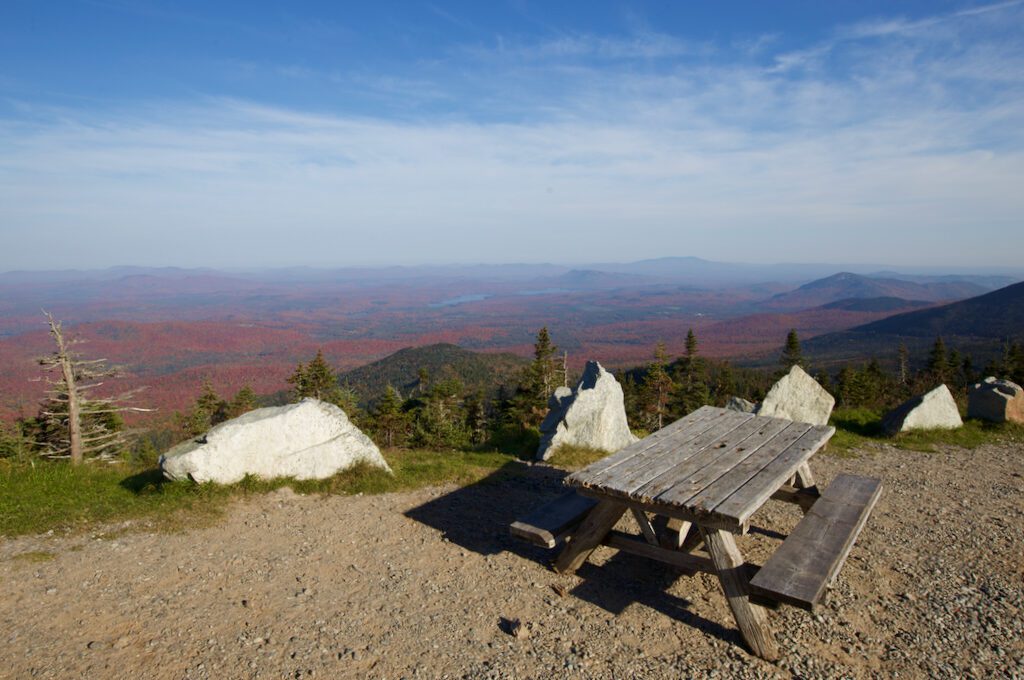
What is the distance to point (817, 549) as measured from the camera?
5.41m

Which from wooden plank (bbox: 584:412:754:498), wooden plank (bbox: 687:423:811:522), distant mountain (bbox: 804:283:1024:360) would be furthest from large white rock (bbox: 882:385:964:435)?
distant mountain (bbox: 804:283:1024:360)

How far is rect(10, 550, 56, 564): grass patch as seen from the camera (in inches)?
251

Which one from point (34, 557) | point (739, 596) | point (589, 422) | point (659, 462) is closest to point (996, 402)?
point (589, 422)

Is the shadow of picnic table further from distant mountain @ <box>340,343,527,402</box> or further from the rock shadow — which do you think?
distant mountain @ <box>340,343,527,402</box>

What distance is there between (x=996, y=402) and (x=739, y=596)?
12188 mm

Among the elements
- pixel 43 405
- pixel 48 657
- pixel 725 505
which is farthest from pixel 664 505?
pixel 43 405

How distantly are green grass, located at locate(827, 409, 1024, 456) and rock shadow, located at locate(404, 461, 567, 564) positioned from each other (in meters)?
6.39

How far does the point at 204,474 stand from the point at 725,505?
706 cm

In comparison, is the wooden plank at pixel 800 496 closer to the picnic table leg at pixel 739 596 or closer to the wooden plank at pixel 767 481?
the wooden plank at pixel 767 481

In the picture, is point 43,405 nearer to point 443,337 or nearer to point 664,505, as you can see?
point 664,505

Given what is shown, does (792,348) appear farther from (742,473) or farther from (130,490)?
(130,490)

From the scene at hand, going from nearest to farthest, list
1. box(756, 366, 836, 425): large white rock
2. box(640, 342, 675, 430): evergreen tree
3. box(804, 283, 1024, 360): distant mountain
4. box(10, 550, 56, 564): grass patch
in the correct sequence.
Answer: box(10, 550, 56, 564): grass patch, box(756, 366, 836, 425): large white rock, box(640, 342, 675, 430): evergreen tree, box(804, 283, 1024, 360): distant mountain

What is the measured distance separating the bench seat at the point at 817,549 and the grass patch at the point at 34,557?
24.6 feet

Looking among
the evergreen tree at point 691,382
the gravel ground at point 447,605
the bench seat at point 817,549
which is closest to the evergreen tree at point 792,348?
the evergreen tree at point 691,382
